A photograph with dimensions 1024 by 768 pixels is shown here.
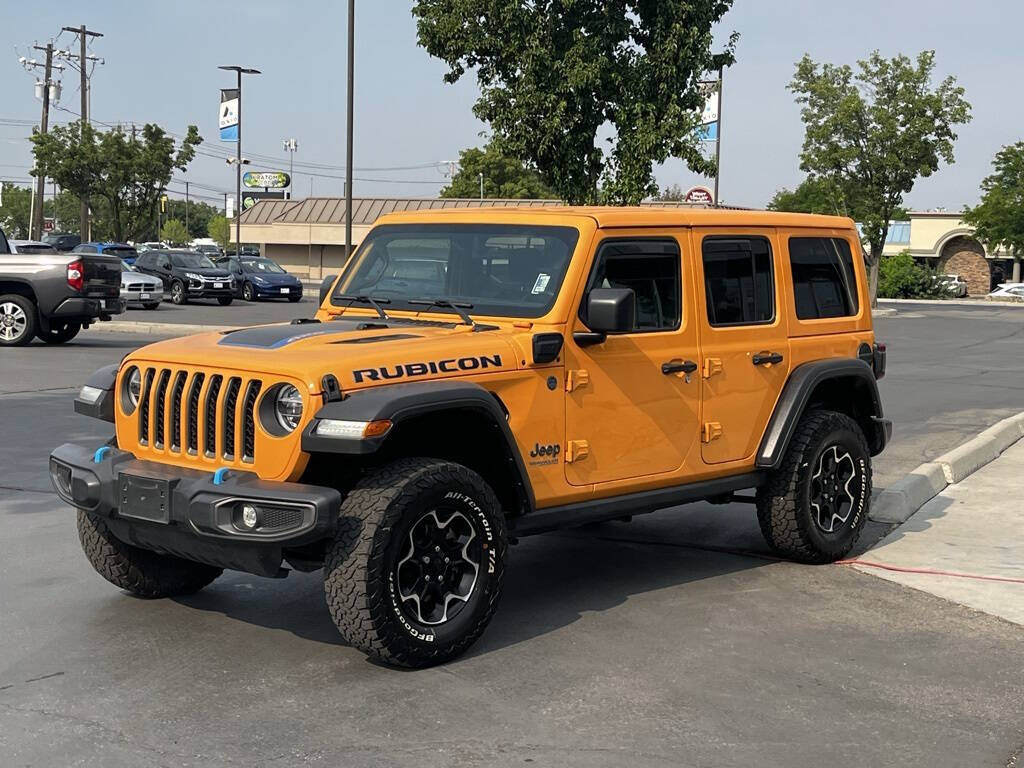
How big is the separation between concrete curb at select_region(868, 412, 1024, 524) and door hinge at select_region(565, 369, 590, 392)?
3.32m

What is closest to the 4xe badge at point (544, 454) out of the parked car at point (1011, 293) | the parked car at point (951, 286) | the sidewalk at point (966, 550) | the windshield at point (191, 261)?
the sidewalk at point (966, 550)

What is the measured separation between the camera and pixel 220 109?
6425 centimetres

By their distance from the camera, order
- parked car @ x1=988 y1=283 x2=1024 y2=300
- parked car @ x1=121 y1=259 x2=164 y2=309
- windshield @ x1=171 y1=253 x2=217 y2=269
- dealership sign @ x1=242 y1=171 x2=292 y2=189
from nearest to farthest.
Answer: parked car @ x1=121 y1=259 x2=164 y2=309
windshield @ x1=171 y1=253 x2=217 y2=269
parked car @ x1=988 y1=283 x2=1024 y2=300
dealership sign @ x1=242 y1=171 x2=292 y2=189

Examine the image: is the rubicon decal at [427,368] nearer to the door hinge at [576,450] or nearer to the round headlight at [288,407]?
the round headlight at [288,407]

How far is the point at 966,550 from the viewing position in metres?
7.75

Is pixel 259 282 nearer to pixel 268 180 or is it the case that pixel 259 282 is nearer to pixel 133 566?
pixel 133 566

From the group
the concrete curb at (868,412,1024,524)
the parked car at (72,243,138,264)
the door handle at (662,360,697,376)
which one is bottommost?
the concrete curb at (868,412,1024,524)

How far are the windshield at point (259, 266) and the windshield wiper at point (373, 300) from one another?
3649 centimetres

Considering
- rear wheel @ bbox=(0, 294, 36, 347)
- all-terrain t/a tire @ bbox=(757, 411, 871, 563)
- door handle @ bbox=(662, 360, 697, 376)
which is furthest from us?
rear wheel @ bbox=(0, 294, 36, 347)

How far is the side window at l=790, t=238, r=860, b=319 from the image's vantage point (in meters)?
7.38

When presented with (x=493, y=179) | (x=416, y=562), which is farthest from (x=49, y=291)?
(x=493, y=179)

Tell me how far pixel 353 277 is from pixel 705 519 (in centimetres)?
302

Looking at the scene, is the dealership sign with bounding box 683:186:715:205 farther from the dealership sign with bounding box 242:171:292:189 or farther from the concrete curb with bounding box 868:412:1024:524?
the dealership sign with bounding box 242:171:292:189

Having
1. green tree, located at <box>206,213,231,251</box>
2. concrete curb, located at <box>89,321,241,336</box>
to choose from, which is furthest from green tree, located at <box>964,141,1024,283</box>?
green tree, located at <box>206,213,231,251</box>
